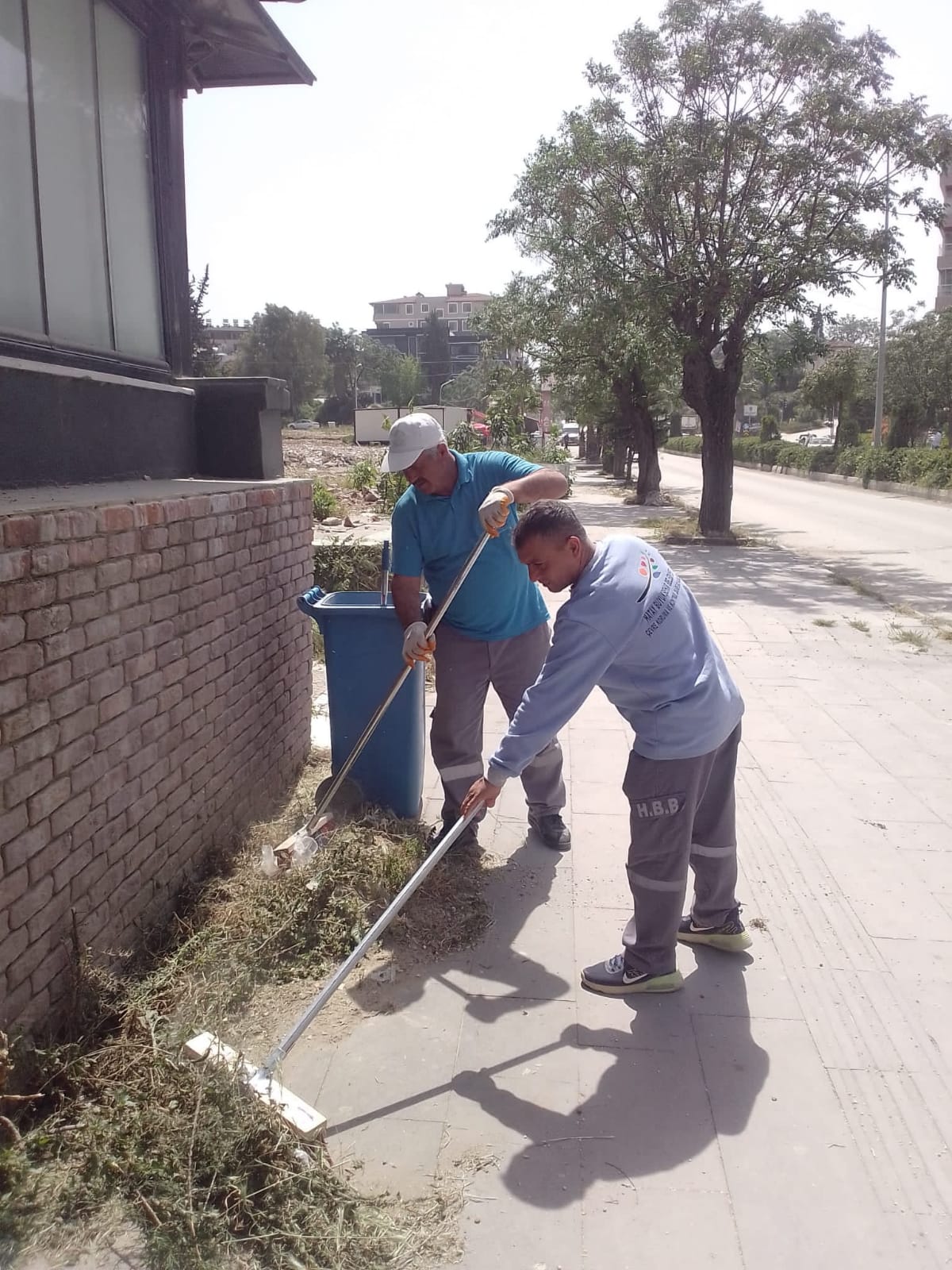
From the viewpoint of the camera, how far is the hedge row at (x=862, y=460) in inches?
1028

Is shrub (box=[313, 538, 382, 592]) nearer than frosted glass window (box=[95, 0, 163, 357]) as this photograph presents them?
No

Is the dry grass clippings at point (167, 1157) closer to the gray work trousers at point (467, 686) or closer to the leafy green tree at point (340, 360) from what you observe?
the gray work trousers at point (467, 686)

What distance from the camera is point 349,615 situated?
427 cm

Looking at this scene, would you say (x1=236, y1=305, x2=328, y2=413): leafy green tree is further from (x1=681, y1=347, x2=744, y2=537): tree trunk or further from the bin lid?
the bin lid

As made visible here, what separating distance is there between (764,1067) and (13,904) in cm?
208

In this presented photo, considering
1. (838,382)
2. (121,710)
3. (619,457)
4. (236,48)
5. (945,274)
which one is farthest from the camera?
(945,274)

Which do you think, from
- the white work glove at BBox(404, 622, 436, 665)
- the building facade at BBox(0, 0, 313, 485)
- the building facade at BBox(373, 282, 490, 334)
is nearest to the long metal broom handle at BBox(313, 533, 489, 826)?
the white work glove at BBox(404, 622, 436, 665)

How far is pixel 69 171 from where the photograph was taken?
13.7 feet

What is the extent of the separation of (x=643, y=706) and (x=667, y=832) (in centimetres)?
39

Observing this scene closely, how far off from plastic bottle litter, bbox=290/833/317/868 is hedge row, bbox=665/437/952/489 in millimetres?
24950

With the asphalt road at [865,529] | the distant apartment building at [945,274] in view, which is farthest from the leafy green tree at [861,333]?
the asphalt road at [865,529]

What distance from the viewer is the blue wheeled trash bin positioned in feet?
14.0

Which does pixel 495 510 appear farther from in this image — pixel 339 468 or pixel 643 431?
pixel 339 468

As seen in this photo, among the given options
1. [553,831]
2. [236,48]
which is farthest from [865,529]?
[553,831]
